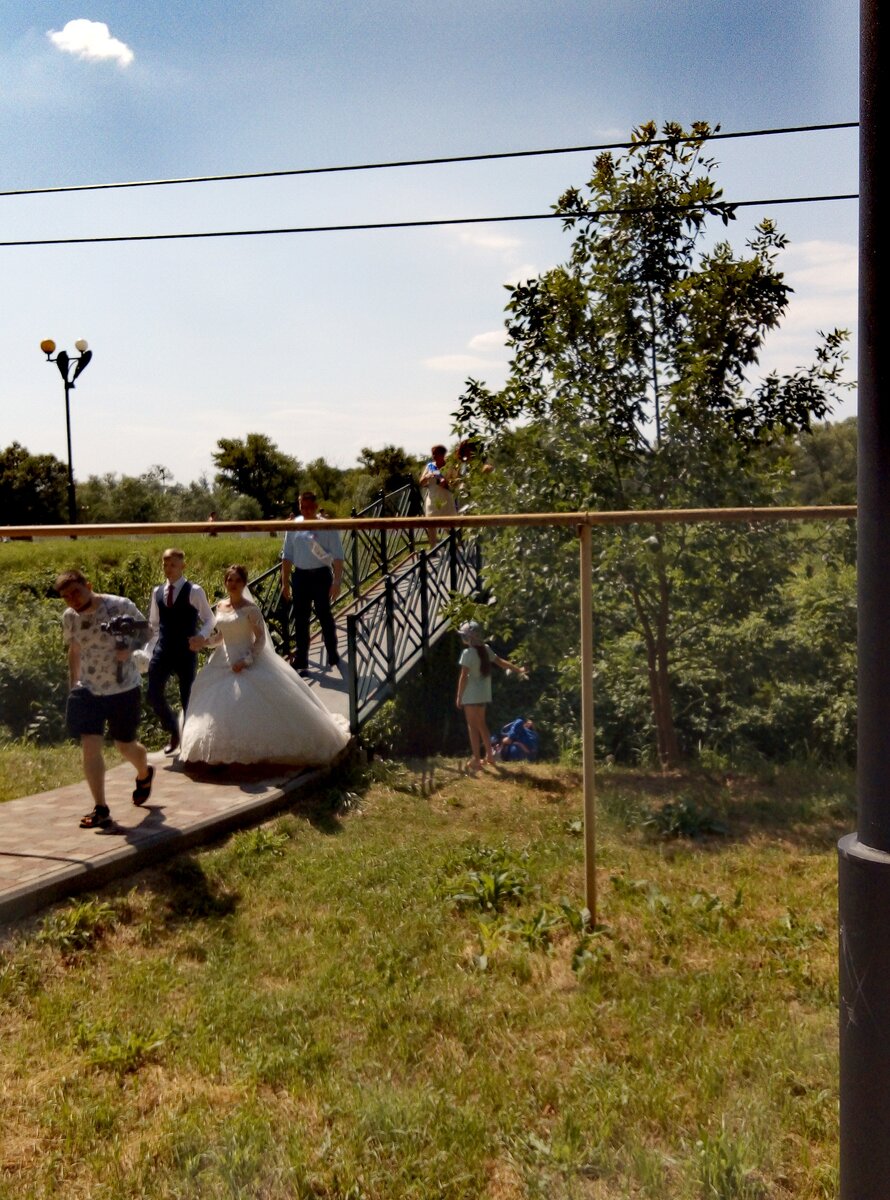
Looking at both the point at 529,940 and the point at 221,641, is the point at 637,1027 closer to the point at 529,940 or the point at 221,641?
the point at 529,940

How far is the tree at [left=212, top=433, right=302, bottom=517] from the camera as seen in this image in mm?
42125

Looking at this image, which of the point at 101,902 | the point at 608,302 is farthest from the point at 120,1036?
the point at 608,302

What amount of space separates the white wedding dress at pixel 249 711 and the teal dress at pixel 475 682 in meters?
2.15

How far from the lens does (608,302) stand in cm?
941

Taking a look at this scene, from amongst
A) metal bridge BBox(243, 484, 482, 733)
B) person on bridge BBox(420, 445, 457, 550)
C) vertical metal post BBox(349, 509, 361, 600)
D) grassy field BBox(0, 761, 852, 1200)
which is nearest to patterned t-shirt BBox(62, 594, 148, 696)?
grassy field BBox(0, 761, 852, 1200)

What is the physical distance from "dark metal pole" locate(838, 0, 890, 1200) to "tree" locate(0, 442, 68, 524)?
33025 millimetres

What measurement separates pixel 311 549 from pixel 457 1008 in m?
6.24

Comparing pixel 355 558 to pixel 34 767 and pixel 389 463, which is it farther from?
pixel 389 463

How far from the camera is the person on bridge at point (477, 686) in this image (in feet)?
20.1

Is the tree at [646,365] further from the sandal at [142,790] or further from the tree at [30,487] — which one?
the tree at [30,487]

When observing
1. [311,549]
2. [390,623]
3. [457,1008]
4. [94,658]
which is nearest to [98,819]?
[94,658]

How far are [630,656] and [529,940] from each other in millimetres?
1636

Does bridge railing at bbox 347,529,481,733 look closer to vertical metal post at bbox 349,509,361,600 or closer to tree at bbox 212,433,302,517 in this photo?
vertical metal post at bbox 349,509,361,600

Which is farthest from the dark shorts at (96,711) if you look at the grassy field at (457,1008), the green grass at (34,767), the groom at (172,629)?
the groom at (172,629)
